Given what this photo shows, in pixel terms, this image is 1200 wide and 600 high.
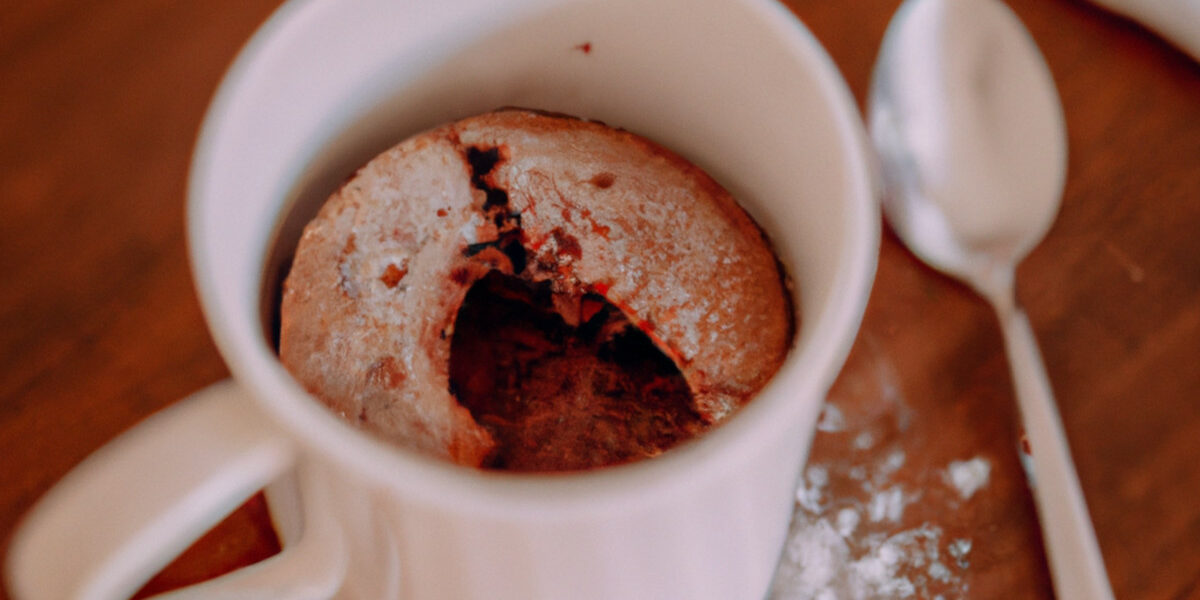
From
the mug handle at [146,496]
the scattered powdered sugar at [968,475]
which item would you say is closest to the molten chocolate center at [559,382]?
the mug handle at [146,496]

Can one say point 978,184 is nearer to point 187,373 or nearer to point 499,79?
point 499,79

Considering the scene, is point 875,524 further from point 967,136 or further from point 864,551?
point 967,136

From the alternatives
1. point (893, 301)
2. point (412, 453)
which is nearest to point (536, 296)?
point (412, 453)

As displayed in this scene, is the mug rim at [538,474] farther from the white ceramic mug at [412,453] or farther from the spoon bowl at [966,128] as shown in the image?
the spoon bowl at [966,128]

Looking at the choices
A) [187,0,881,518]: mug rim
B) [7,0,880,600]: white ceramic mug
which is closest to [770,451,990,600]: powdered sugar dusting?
[7,0,880,600]: white ceramic mug

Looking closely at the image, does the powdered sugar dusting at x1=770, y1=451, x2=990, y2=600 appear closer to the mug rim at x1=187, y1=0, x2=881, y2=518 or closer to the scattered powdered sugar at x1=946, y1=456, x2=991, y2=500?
the scattered powdered sugar at x1=946, y1=456, x2=991, y2=500
